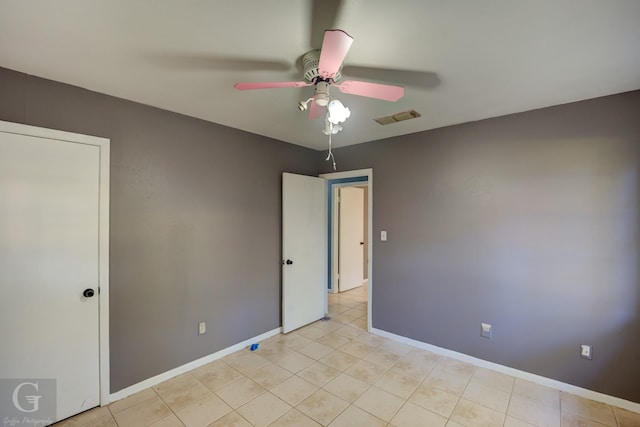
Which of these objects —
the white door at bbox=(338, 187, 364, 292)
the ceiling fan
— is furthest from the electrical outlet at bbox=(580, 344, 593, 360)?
the white door at bbox=(338, 187, 364, 292)

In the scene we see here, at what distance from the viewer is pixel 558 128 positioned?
239 centimetres

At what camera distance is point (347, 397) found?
2.28 meters

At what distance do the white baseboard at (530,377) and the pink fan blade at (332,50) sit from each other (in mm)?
2982

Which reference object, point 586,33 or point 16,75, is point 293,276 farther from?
point 586,33

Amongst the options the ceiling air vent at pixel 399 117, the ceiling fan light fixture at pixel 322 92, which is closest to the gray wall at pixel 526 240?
the ceiling air vent at pixel 399 117

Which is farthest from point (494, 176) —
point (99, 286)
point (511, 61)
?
point (99, 286)

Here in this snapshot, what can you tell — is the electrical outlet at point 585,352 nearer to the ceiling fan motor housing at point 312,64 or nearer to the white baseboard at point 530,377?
the white baseboard at point 530,377

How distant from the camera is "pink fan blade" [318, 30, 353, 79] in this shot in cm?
111

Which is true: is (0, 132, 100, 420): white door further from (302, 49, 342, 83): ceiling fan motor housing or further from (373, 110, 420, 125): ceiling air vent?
(373, 110, 420, 125): ceiling air vent

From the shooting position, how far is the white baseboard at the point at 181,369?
88.8 inches

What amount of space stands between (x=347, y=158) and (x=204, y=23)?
2.60 metres

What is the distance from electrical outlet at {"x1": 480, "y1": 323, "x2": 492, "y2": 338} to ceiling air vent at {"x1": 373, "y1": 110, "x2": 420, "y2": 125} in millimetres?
2164

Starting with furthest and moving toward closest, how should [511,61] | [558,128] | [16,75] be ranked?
[558,128], [16,75], [511,61]

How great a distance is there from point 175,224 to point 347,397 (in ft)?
7.04
